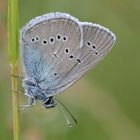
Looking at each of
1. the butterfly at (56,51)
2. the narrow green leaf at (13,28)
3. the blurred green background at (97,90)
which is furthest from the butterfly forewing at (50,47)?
the narrow green leaf at (13,28)

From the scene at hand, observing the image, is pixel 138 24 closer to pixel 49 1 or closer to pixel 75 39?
pixel 49 1

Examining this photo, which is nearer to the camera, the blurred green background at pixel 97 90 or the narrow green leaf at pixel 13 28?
the narrow green leaf at pixel 13 28

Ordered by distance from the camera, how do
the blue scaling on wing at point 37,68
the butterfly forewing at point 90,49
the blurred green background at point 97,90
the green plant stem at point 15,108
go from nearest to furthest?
the green plant stem at point 15,108
the butterfly forewing at point 90,49
the blue scaling on wing at point 37,68
the blurred green background at point 97,90

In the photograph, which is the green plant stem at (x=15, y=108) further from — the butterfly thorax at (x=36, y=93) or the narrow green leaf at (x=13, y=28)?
the butterfly thorax at (x=36, y=93)

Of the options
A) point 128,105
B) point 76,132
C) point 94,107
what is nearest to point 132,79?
point 128,105

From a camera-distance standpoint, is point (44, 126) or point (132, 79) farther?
point (132, 79)

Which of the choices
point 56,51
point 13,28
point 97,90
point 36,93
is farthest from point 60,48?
point 13,28
